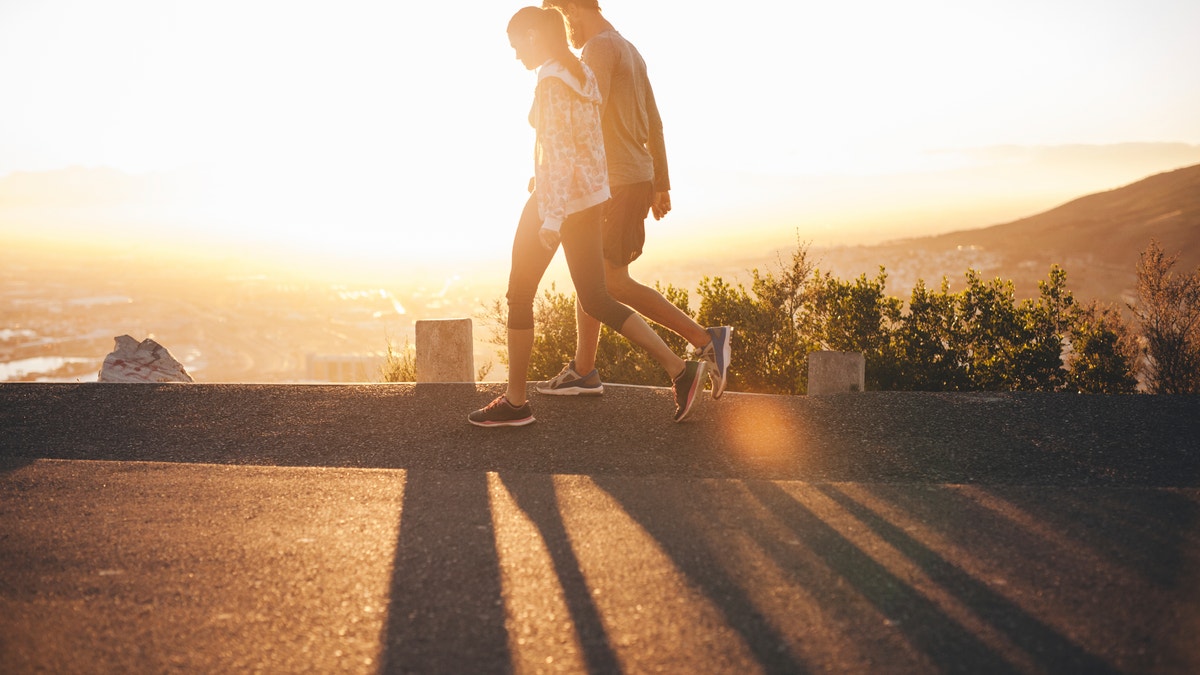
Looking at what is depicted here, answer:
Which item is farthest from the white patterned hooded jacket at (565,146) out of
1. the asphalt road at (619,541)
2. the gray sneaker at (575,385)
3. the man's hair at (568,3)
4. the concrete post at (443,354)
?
the concrete post at (443,354)

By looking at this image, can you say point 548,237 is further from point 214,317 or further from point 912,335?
point 214,317

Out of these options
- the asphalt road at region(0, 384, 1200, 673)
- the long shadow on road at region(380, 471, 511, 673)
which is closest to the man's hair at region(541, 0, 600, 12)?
the asphalt road at region(0, 384, 1200, 673)

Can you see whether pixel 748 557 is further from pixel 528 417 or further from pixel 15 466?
pixel 15 466

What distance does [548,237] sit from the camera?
396cm

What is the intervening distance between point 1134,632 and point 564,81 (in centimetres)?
309

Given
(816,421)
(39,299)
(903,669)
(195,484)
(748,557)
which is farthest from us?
(39,299)

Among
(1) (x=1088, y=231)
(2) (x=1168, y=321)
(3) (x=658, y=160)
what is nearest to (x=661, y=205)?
(3) (x=658, y=160)

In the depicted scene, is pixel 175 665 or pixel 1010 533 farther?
pixel 1010 533

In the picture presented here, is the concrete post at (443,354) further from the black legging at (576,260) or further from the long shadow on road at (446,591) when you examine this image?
the long shadow on road at (446,591)

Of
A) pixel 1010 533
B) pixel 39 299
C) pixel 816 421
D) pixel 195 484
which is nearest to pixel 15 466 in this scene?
pixel 195 484

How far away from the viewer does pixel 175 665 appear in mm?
2047

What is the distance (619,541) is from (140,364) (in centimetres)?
599

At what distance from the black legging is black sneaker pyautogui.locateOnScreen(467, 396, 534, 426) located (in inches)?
22.5

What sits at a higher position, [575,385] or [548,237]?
[548,237]
